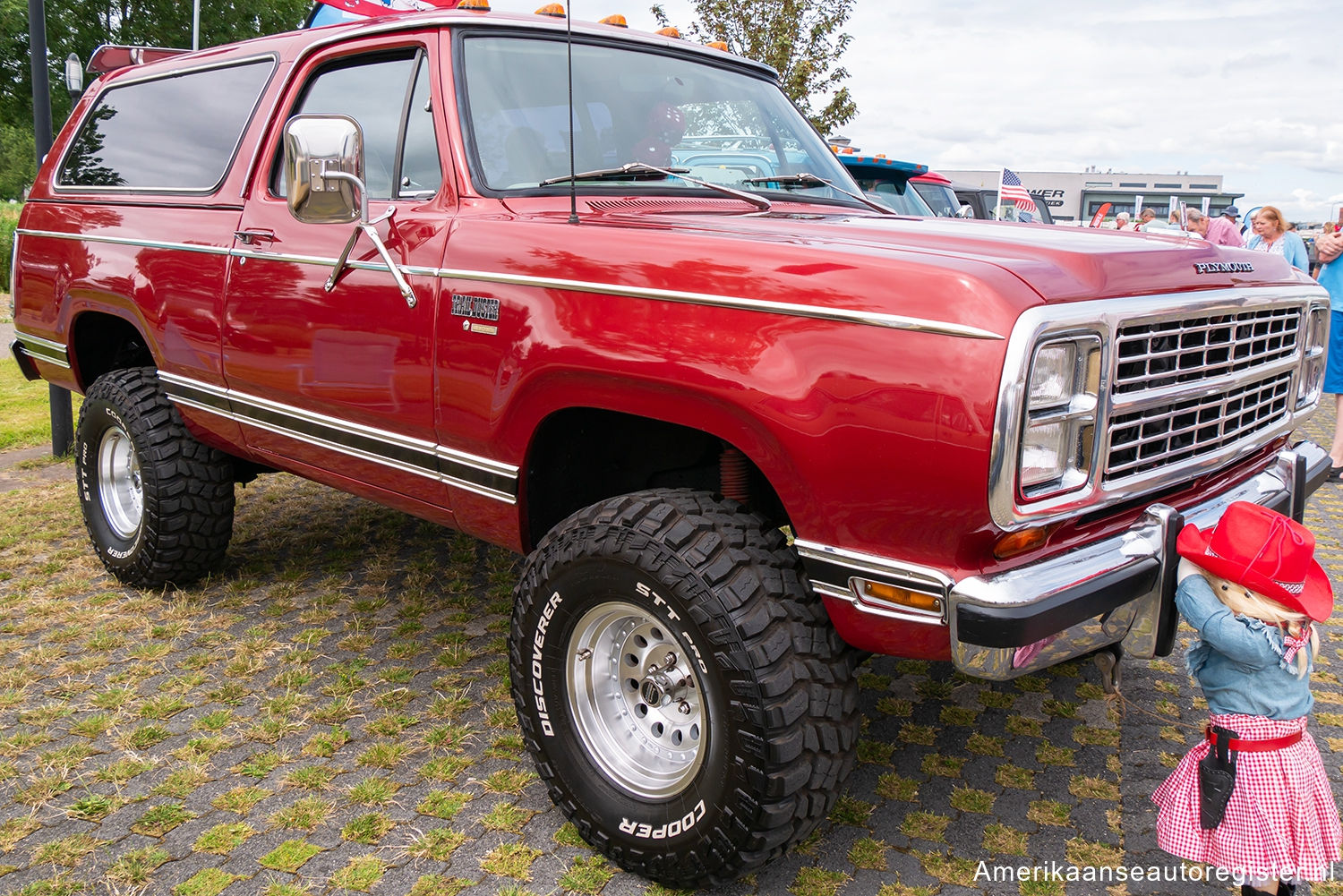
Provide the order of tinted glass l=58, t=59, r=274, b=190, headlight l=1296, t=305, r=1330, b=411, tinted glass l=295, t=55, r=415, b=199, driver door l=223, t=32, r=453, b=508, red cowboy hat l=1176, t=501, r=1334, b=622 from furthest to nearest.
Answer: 1. tinted glass l=58, t=59, r=274, b=190
2. tinted glass l=295, t=55, r=415, b=199
3. headlight l=1296, t=305, r=1330, b=411
4. driver door l=223, t=32, r=453, b=508
5. red cowboy hat l=1176, t=501, r=1334, b=622

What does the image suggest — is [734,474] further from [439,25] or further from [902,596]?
[439,25]

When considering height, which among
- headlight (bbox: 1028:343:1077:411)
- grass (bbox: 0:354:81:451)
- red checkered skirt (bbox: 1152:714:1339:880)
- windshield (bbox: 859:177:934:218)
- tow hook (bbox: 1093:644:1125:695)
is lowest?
grass (bbox: 0:354:81:451)

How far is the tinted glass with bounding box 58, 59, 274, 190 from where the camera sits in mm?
3988

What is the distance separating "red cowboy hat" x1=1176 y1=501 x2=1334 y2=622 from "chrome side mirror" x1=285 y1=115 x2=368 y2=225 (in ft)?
7.74

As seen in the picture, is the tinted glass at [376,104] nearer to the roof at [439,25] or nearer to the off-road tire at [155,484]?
the roof at [439,25]

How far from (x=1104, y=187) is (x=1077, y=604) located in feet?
183

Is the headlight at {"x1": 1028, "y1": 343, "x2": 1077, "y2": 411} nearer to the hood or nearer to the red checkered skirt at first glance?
the hood

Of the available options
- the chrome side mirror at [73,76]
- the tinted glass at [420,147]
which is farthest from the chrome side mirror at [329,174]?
the chrome side mirror at [73,76]

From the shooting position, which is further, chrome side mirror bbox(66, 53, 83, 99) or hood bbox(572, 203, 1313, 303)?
chrome side mirror bbox(66, 53, 83, 99)

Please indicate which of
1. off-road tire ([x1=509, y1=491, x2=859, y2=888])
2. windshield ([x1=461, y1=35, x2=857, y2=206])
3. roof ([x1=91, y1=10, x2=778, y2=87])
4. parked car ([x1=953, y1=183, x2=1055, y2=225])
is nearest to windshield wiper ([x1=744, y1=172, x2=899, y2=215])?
windshield ([x1=461, y1=35, x2=857, y2=206])

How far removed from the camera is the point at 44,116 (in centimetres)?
669

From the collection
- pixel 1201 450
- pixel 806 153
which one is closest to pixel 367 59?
pixel 806 153

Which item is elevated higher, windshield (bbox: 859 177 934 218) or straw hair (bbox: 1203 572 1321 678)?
windshield (bbox: 859 177 934 218)

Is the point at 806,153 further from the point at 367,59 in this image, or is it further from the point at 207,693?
the point at 207,693
